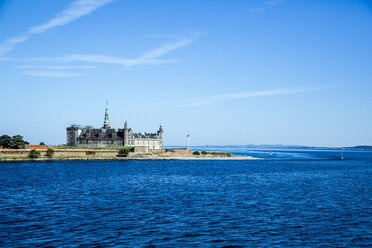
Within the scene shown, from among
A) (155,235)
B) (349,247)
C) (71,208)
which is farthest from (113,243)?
(349,247)

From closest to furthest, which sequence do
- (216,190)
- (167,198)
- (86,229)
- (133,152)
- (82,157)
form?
(86,229) → (167,198) → (216,190) → (82,157) → (133,152)

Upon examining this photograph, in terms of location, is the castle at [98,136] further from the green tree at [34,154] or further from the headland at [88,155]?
the green tree at [34,154]

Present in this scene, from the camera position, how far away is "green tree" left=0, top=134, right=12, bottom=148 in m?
111

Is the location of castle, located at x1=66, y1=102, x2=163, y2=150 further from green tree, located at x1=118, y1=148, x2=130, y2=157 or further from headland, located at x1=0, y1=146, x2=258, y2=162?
green tree, located at x1=118, y1=148, x2=130, y2=157

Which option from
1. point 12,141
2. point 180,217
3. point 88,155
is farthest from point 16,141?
point 180,217

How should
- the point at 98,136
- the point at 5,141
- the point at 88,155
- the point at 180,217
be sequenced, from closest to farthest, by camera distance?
the point at 180,217 < the point at 5,141 < the point at 88,155 < the point at 98,136

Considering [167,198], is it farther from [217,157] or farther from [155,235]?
[217,157]

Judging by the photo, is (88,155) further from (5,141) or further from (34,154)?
(5,141)

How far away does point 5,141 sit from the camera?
112m

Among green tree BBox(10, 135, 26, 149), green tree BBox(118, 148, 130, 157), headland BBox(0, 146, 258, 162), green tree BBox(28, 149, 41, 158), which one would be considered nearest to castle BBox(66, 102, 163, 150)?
headland BBox(0, 146, 258, 162)

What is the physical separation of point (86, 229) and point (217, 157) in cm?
12937

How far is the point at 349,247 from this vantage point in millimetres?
23625

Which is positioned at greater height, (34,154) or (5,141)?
(5,141)

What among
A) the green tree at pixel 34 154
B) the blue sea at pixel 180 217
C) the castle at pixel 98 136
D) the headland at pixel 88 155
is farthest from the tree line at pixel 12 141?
the blue sea at pixel 180 217
